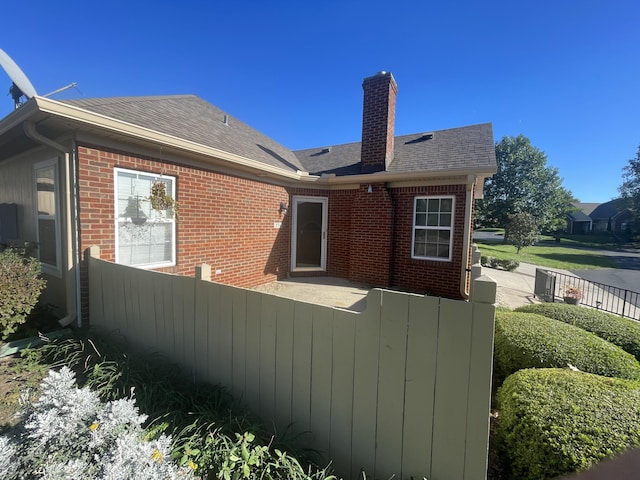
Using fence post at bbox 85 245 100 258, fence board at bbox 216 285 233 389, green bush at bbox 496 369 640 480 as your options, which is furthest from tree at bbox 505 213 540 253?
fence post at bbox 85 245 100 258

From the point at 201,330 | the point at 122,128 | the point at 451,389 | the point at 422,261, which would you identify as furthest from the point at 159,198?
the point at 422,261

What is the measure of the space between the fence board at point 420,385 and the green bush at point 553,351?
1.82m

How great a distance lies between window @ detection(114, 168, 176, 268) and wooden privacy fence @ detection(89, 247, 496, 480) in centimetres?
232

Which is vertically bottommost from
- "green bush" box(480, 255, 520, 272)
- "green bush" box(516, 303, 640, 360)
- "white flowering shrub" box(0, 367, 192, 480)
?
"green bush" box(480, 255, 520, 272)

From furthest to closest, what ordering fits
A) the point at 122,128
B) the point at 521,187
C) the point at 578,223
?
the point at 578,223
the point at 521,187
the point at 122,128

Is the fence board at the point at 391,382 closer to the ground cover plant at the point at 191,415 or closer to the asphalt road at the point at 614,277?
the ground cover plant at the point at 191,415

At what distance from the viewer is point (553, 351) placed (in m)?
2.74

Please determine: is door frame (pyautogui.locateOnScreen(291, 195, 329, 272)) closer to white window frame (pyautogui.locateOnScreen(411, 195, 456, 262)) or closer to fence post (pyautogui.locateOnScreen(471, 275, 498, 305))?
white window frame (pyautogui.locateOnScreen(411, 195, 456, 262))

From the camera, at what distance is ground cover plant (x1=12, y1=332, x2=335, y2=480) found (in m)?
1.77

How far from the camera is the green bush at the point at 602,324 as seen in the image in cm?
330

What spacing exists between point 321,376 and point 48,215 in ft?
17.9

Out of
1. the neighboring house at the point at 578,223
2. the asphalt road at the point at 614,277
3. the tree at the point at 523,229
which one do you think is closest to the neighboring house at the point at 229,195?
the asphalt road at the point at 614,277

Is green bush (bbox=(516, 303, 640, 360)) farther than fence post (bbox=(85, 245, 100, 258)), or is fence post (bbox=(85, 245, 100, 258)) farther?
fence post (bbox=(85, 245, 100, 258))

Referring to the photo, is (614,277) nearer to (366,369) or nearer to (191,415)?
(366,369)
